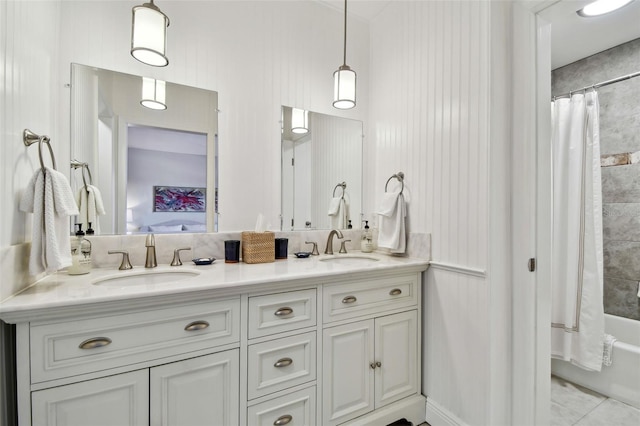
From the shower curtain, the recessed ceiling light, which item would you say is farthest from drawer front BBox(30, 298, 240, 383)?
the recessed ceiling light

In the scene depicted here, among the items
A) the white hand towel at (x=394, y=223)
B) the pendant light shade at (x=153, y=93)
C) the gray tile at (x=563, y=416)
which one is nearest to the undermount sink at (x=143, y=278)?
the pendant light shade at (x=153, y=93)

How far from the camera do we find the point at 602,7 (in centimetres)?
178

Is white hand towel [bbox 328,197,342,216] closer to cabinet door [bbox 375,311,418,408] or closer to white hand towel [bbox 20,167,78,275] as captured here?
cabinet door [bbox 375,311,418,408]

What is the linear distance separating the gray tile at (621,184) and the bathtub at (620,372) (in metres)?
0.96

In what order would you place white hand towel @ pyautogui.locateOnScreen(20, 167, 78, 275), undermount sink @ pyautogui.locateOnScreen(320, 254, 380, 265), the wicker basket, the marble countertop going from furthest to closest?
undermount sink @ pyautogui.locateOnScreen(320, 254, 380, 265)
the wicker basket
white hand towel @ pyautogui.locateOnScreen(20, 167, 78, 275)
the marble countertop

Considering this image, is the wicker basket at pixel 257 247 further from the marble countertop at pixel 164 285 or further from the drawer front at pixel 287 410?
the drawer front at pixel 287 410

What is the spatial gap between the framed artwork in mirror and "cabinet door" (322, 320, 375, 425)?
1048 mm

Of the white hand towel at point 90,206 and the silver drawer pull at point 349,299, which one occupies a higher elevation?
the white hand towel at point 90,206

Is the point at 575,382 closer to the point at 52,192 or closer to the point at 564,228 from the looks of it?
the point at 564,228

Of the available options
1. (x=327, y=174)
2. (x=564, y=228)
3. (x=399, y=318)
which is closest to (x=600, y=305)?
(x=564, y=228)

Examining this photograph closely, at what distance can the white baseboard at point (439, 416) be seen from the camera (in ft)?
5.18

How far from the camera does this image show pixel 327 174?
2.21 metres

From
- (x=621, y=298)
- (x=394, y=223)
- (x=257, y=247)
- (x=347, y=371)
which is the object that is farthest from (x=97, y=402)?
(x=621, y=298)

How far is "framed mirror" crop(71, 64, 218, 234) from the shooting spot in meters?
1.53
